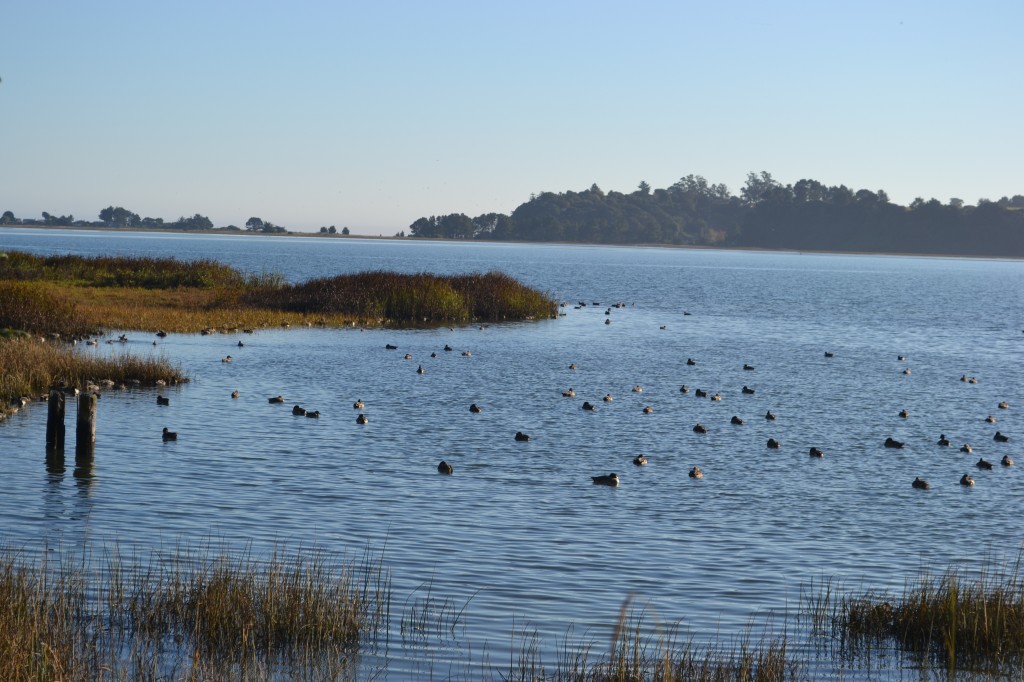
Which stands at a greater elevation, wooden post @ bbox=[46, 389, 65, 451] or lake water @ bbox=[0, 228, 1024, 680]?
wooden post @ bbox=[46, 389, 65, 451]

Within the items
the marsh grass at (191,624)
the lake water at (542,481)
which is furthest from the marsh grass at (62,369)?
the marsh grass at (191,624)

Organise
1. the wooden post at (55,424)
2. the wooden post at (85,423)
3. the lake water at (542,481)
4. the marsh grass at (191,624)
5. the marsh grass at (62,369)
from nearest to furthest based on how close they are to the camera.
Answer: the marsh grass at (191,624) < the lake water at (542,481) < the wooden post at (85,423) < the wooden post at (55,424) < the marsh grass at (62,369)

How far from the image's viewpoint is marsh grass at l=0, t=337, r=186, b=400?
1149 inches

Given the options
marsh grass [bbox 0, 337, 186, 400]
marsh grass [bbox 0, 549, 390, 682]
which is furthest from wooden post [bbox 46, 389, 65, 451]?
marsh grass [bbox 0, 549, 390, 682]

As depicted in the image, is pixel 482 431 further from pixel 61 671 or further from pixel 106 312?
pixel 106 312

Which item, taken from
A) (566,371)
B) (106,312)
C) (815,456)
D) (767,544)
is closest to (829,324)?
(566,371)

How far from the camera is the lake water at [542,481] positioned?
51.1 feet

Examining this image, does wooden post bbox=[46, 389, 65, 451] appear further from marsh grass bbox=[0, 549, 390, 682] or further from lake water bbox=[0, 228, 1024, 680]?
marsh grass bbox=[0, 549, 390, 682]

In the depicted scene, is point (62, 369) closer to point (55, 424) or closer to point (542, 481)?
point (55, 424)

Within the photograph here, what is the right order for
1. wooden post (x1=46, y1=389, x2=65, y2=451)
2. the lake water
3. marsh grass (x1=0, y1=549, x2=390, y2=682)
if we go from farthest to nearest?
wooden post (x1=46, y1=389, x2=65, y2=451) < the lake water < marsh grass (x1=0, y1=549, x2=390, y2=682)

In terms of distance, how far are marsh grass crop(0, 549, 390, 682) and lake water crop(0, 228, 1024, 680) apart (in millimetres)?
696

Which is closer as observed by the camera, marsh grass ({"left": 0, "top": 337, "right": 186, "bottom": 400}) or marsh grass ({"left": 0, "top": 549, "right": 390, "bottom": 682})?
marsh grass ({"left": 0, "top": 549, "right": 390, "bottom": 682})

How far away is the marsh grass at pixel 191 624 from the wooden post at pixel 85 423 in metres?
8.71

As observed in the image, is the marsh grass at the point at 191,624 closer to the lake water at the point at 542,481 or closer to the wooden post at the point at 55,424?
the lake water at the point at 542,481
